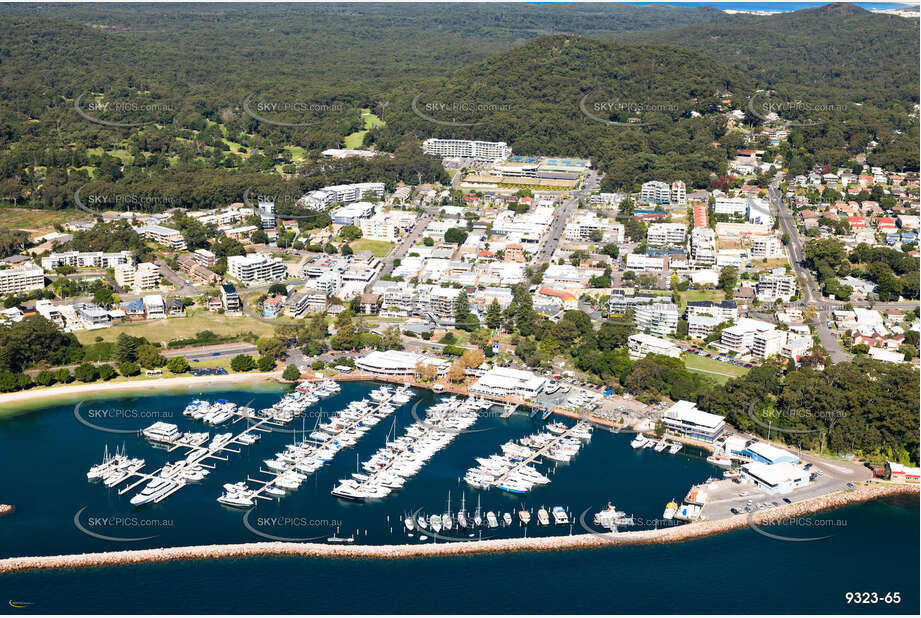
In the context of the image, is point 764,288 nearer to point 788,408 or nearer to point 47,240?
point 788,408

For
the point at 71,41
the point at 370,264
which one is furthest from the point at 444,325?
the point at 71,41

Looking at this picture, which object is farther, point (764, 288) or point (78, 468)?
point (764, 288)

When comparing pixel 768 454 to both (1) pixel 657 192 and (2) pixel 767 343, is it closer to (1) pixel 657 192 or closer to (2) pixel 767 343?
(2) pixel 767 343

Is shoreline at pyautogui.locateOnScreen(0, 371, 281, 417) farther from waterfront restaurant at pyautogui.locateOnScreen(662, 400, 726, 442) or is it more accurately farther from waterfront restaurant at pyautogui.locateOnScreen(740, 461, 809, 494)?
waterfront restaurant at pyautogui.locateOnScreen(740, 461, 809, 494)

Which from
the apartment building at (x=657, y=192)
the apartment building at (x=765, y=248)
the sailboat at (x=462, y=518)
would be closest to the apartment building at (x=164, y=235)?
the apartment building at (x=657, y=192)

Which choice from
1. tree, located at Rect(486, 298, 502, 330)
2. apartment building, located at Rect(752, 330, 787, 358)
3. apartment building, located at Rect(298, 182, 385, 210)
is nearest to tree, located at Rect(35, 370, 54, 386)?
tree, located at Rect(486, 298, 502, 330)

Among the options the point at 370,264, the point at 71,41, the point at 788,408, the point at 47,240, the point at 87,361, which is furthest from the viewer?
the point at 71,41

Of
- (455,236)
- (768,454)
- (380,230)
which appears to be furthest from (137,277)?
(768,454)
